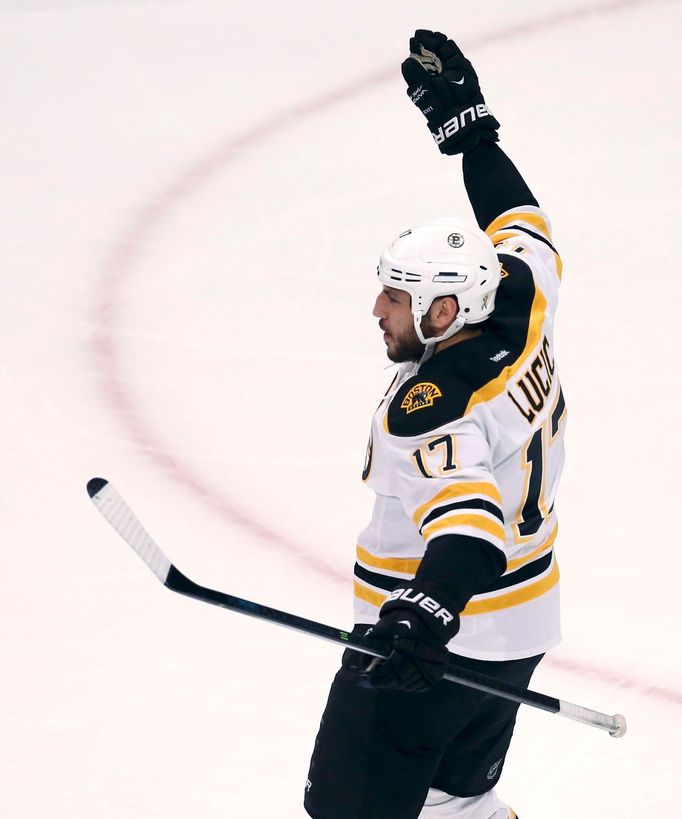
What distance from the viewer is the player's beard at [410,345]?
106 inches

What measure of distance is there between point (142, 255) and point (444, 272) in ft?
11.5

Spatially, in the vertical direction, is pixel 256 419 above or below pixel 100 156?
below

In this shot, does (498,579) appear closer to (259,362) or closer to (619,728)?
(619,728)

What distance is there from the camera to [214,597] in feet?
8.27

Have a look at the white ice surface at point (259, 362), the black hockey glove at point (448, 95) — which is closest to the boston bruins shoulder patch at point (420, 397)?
the black hockey glove at point (448, 95)

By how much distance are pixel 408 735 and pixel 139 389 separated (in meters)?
2.55

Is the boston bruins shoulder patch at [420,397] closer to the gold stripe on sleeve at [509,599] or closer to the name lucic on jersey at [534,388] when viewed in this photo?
the name lucic on jersey at [534,388]

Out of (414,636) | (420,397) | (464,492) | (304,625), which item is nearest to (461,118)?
(420,397)

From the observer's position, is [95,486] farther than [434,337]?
No

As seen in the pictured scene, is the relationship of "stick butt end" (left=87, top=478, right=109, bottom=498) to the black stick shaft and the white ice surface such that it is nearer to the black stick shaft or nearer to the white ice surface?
the black stick shaft

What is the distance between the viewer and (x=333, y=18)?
818cm

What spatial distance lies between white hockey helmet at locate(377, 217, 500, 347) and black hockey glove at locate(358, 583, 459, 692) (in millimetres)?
558

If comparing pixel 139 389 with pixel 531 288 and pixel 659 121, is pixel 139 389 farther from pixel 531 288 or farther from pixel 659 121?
pixel 659 121

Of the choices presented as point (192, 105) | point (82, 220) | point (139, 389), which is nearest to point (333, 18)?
point (192, 105)
